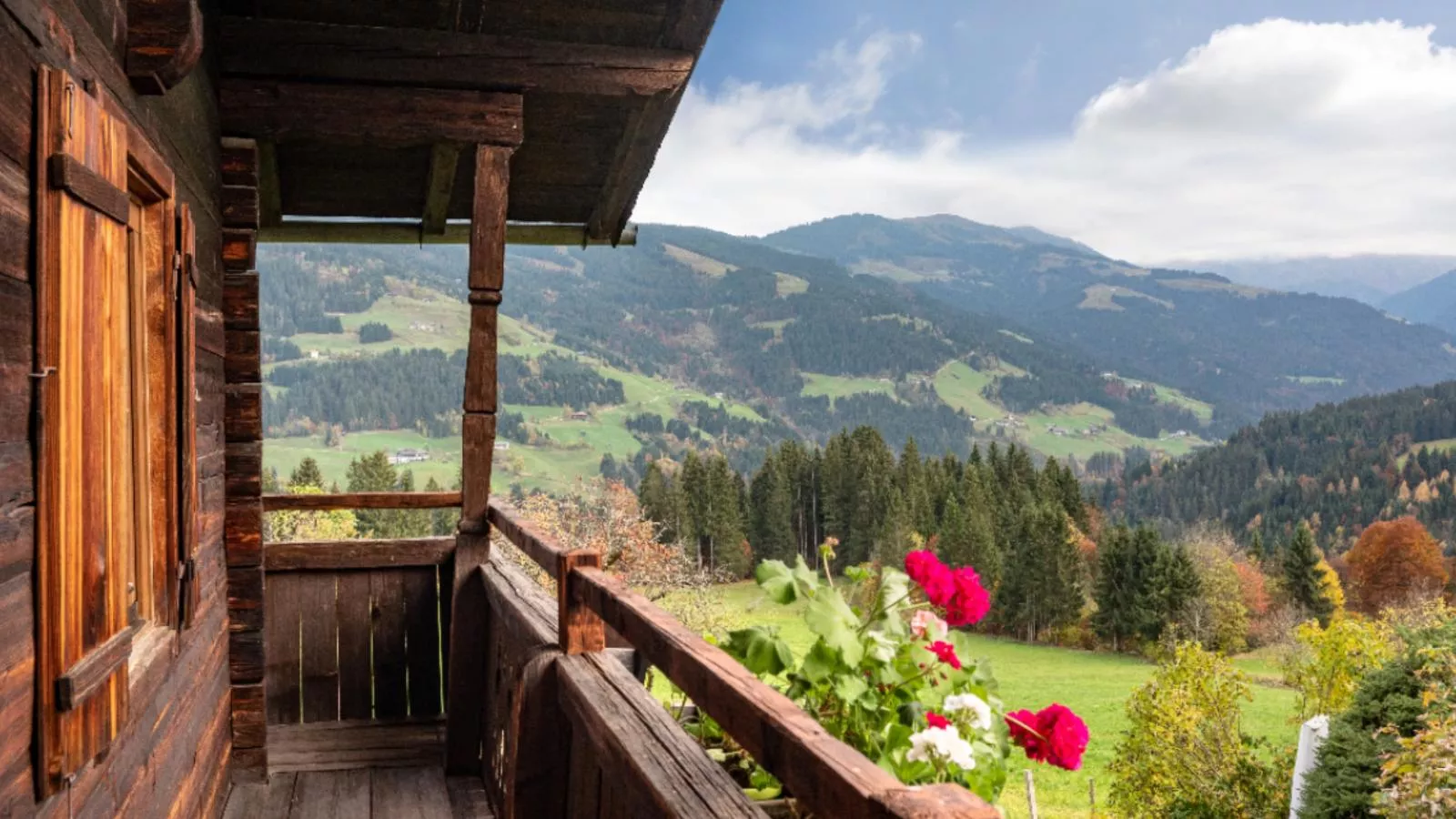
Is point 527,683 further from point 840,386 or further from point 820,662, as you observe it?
point 840,386

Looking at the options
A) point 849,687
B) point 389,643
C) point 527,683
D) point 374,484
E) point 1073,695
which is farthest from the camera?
point 374,484

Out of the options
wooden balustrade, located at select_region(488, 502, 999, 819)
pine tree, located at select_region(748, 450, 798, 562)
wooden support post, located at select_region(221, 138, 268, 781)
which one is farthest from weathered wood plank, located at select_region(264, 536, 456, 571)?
pine tree, located at select_region(748, 450, 798, 562)

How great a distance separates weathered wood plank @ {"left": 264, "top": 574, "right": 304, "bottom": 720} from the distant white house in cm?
9303

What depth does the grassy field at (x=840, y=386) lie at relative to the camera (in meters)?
184

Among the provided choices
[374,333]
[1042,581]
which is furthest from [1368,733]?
[374,333]

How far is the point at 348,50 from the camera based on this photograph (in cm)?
368

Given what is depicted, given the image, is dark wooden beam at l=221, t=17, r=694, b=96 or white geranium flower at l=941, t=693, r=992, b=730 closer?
white geranium flower at l=941, t=693, r=992, b=730

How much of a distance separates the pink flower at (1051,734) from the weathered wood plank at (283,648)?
367 centimetres

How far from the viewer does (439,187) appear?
493 centimetres

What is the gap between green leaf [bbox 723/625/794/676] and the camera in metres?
2.02

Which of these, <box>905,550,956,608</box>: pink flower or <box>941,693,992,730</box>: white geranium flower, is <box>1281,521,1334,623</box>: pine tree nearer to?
<box>905,550,956,608</box>: pink flower

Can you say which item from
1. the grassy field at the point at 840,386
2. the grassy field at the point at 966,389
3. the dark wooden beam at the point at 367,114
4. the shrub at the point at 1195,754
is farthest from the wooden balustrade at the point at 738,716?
the grassy field at the point at 966,389

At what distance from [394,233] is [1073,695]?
42.2 meters

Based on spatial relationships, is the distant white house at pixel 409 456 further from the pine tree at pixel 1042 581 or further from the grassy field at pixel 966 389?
the grassy field at pixel 966 389
